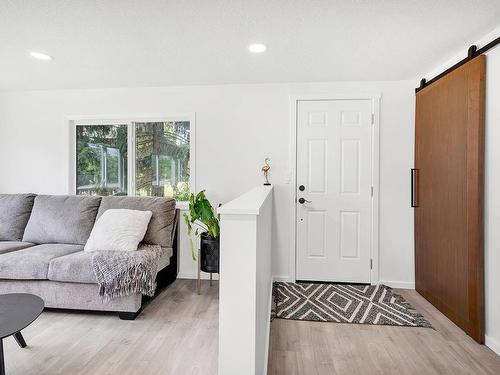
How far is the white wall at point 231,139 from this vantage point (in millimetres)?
3180

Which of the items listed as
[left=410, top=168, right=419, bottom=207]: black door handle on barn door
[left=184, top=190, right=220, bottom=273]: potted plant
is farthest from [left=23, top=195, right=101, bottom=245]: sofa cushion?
[left=410, top=168, right=419, bottom=207]: black door handle on barn door

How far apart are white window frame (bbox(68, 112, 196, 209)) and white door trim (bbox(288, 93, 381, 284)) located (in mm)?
1119

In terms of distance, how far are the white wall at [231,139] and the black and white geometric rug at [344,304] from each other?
29 centimetres

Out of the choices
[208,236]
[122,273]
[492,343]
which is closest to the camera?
[492,343]

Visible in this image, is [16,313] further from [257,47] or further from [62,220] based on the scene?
[257,47]

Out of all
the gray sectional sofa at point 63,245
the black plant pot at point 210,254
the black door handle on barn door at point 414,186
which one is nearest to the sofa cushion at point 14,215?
the gray sectional sofa at point 63,245

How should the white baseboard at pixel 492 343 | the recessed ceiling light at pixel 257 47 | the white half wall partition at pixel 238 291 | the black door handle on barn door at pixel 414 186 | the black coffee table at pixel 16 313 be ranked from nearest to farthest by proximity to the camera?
the white half wall partition at pixel 238 291, the black coffee table at pixel 16 313, the white baseboard at pixel 492 343, the recessed ceiling light at pixel 257 47, the black door handle on barn door at pixel 414 186

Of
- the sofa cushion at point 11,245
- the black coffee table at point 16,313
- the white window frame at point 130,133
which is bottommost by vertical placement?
the black coffee table at point 16,313

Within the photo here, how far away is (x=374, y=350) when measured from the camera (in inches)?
80.4

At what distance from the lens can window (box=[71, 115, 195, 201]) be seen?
3.54 m

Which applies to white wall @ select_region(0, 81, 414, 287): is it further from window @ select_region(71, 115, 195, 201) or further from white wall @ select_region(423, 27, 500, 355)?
white wall @ select_region(423, 27, 500, 355)

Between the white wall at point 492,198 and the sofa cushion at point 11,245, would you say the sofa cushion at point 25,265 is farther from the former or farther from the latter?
the white wall at point 492,198

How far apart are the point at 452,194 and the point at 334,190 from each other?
1115mm

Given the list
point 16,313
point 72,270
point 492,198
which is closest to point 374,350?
point 492,198
